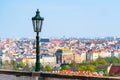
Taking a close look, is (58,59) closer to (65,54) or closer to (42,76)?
(65,54)

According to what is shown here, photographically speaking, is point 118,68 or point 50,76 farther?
point 118,68

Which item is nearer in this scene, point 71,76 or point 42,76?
point 71,76

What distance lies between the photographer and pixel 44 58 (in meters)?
162

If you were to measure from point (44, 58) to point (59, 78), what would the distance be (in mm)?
152998

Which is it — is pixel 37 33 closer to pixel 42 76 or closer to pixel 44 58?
pixel 42 76

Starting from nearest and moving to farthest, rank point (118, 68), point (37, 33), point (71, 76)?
point (71, 76) < point (37, 33) < point (118, 68)

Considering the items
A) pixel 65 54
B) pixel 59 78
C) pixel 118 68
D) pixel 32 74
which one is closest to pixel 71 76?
pixel 59 78

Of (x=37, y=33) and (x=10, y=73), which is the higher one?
(x=37, y=33)

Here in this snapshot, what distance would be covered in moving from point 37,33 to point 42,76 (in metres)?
1.17

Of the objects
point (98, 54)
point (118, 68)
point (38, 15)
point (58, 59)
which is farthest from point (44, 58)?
point (38, 15)

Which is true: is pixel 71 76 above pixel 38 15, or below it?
below

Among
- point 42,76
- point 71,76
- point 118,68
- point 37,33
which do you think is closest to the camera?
point 71,76

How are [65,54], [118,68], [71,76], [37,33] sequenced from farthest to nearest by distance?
1. [65,54]
2. [118,68]
3. [37,33]
4. [71,76]

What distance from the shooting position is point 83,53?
162375mm
